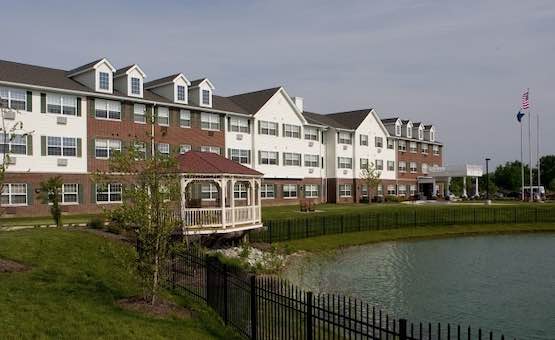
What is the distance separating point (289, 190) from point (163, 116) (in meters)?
17.3

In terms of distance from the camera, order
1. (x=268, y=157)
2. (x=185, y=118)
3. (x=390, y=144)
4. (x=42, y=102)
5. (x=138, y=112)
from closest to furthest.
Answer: (x=42, y=102) < (x=138, y=112) < (x=185, y=118) < (x=268, y=157) < (x=390, y=144)

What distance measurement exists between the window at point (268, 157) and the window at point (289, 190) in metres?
3.20

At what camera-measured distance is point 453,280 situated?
64.7ft

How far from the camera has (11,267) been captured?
14789 mm

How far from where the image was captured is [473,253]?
27.0 metres

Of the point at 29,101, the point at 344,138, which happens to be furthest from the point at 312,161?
the point at 29,101

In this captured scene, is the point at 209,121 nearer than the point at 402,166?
Yes

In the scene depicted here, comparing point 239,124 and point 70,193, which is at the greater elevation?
point 239,124

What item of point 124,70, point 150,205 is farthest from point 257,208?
point 124,70

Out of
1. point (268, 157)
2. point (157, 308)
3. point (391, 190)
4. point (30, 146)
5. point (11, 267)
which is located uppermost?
point (30, 146)

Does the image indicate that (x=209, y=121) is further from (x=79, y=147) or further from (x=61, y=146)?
(x=61, y=146)

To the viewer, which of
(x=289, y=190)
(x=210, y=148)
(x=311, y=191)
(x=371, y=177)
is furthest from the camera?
(x=371, y=177)

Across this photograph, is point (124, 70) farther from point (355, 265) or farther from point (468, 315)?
point (468, 315)

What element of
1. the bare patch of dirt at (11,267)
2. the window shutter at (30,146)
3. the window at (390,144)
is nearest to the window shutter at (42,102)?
the window shutter at (30,146)
